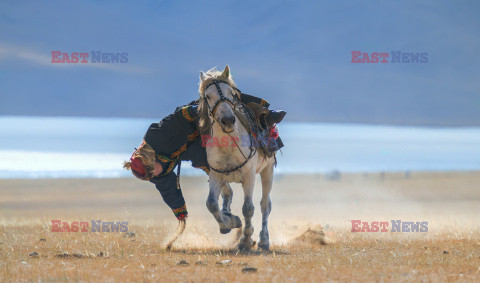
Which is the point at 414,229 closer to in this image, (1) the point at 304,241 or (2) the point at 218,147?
(1) the point at 304,241

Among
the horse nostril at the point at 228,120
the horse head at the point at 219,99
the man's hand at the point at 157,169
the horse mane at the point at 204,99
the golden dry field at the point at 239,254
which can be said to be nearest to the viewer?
the golden dry field at the point at 239,254

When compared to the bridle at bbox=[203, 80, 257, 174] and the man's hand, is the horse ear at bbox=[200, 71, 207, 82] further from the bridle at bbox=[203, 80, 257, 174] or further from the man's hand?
the man's hand

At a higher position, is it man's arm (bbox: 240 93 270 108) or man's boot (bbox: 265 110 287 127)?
man's arm (bbox: 240 93 270 108)

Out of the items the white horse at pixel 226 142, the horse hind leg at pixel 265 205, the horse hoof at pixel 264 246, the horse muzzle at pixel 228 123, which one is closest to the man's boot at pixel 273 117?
the white horse at pixel 226 142

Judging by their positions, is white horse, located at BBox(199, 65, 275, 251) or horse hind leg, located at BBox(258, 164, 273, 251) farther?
horse hind leg, located at BBox(258, 164, 273, 251)

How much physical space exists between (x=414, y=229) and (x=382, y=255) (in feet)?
12.9

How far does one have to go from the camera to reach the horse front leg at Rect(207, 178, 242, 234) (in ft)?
32.0

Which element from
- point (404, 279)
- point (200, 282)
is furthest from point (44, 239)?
point (404, 279)

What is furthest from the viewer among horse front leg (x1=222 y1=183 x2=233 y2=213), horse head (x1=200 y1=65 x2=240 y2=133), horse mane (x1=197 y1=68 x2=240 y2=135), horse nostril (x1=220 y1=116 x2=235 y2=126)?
horse front leg (x1=222 y1=183 x2=233 y2=213)

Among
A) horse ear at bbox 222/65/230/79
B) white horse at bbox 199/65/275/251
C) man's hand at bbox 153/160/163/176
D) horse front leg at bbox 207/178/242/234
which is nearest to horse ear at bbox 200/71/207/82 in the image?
white horse at bbox 199/65/275/251

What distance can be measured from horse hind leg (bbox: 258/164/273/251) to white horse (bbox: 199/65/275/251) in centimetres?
16

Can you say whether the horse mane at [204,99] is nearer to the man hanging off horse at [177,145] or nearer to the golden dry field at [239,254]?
the man hanging off horse at [177,145]

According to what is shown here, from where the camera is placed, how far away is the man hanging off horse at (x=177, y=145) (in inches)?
395

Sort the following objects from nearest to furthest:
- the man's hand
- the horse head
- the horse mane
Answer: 1. the horse head
2. the horse mane
3. the man's hand
